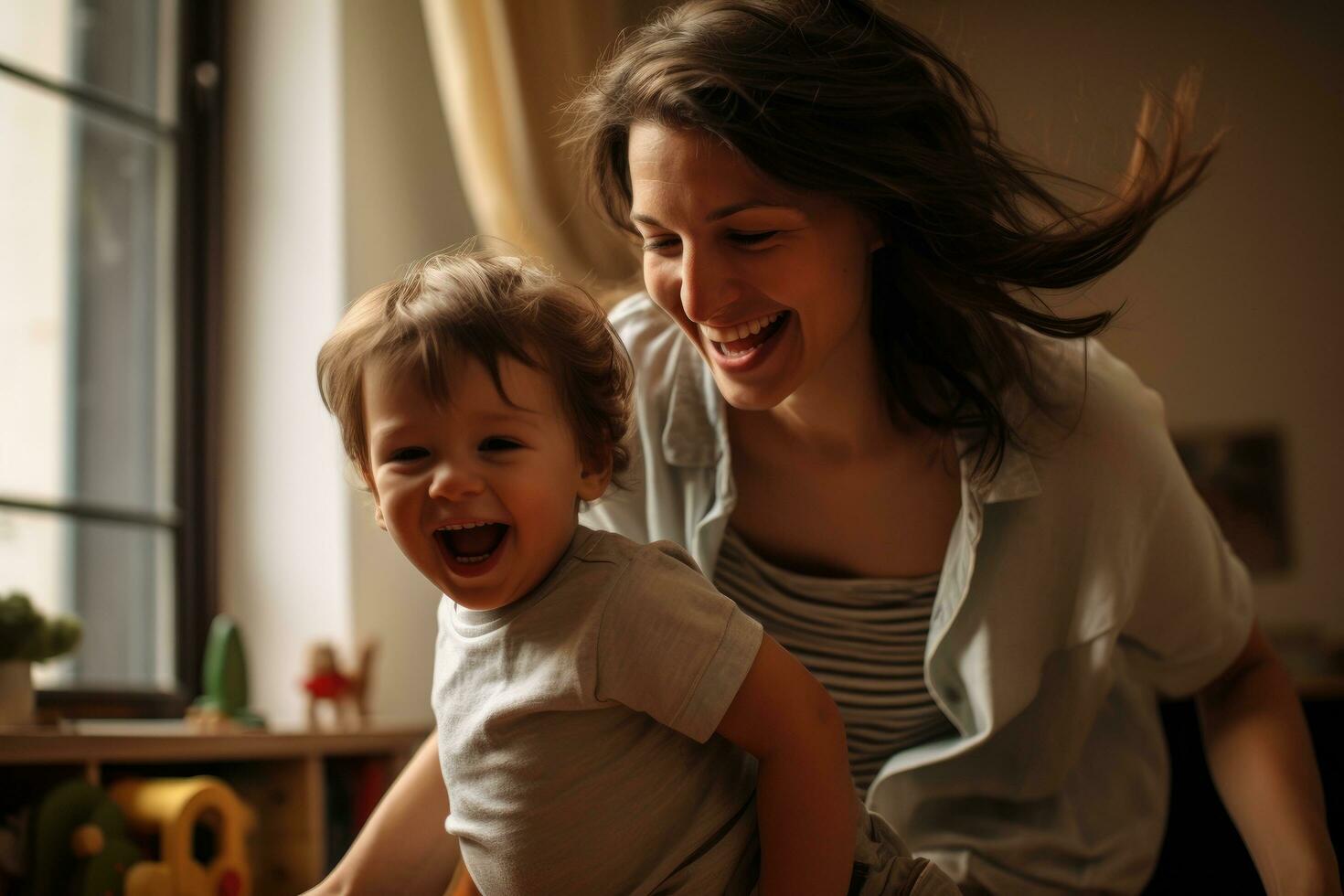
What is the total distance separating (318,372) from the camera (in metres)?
1.00

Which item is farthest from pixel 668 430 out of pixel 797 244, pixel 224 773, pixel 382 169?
pixel 382 169

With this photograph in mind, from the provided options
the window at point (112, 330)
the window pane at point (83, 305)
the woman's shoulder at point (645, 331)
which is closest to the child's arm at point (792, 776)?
the woman's shoulder at point (645, 331)

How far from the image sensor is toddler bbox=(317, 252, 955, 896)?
883 millimetres

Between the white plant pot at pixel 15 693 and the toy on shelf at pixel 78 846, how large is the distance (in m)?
0.15

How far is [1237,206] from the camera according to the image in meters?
4.16

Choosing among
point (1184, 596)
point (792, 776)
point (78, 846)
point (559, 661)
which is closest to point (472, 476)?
point (559, 661)

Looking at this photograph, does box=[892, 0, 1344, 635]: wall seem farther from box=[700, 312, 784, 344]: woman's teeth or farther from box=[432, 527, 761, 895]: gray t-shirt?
box=[432, 527, 761, 895]: gray t-shirt

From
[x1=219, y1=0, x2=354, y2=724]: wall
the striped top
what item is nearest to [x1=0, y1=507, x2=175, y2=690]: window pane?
[x1=219, y1=0, x2=354, y2=724]: wall

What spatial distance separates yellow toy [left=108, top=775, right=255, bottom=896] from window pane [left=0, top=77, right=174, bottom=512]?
83cm

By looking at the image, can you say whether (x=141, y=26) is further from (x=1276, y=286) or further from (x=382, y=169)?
(x=1276, y=286)

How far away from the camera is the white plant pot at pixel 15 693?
1682 mm

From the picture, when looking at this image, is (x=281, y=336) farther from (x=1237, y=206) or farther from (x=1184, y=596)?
Answer: (x=1237, y=206)

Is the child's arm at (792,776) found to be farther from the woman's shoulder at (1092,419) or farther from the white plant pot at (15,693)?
the white plant pot at (15,693)

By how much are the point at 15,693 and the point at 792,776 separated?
4.15ft
